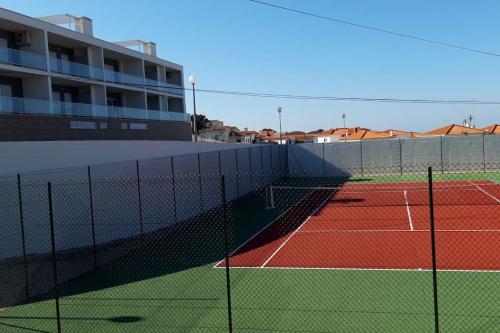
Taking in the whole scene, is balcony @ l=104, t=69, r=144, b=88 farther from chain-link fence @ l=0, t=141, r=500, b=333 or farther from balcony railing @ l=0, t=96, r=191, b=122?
chain-link fence @ l=0, t=141, r=500, b=333

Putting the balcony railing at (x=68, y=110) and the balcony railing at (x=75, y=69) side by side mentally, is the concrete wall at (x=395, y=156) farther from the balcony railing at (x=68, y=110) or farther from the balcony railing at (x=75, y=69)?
the balcony railing at (x=75, y=69)

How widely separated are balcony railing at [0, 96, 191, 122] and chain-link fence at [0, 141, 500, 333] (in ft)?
38.5

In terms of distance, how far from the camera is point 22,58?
28547mm

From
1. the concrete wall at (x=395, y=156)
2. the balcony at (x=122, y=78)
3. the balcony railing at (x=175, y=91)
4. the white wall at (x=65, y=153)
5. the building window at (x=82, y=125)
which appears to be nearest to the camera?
the white wall at (x=65, y=153)

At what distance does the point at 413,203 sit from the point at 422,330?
52.2 ft

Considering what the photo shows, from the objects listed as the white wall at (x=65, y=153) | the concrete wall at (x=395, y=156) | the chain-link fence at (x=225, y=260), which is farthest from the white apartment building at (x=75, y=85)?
the concrete wall at (x=395, y=156)

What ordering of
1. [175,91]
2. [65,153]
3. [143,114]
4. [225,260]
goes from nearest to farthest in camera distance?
[225,260] → [65,153] → [143,114] → [175,91]

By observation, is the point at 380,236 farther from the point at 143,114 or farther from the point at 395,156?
the point at 143,114

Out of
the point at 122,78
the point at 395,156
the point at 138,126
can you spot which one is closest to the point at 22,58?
the point at 122,78

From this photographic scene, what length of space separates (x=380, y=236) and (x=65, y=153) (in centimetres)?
1057

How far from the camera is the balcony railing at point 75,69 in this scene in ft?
102

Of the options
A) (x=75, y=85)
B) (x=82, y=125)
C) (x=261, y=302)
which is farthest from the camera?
(x=75, y=85)

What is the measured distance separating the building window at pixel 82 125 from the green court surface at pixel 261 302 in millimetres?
20056

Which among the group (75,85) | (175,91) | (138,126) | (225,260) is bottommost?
(225,260)
